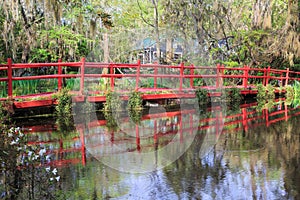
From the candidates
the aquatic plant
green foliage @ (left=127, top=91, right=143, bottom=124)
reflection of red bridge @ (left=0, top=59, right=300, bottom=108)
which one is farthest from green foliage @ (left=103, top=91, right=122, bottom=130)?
the aquatic plant

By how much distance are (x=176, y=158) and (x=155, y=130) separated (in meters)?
2.67

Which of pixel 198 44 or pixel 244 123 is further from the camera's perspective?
pixel 198 44

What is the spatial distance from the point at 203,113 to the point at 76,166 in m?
7.26

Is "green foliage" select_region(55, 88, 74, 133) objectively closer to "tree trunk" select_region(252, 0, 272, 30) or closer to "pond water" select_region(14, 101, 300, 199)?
"pond water" select_region(14, 101, 300, 199)

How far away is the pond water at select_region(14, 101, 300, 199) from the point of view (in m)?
4.93

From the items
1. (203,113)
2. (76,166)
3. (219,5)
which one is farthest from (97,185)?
(219,5)

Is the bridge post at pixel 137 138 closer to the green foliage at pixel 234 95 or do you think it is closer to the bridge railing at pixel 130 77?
the bridge railing at pixel 130 77

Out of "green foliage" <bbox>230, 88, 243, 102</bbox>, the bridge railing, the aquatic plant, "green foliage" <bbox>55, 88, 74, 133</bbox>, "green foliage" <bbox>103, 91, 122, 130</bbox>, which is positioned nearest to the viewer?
the aquatic plant

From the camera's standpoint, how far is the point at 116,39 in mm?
21234

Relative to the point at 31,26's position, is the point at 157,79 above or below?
below

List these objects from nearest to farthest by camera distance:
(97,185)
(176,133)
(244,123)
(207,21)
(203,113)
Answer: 1. (97,185)
2. (176,133)
3. (244,123)
4. (203,113)
5. (207,21)

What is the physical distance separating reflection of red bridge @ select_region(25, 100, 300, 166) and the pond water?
15mm

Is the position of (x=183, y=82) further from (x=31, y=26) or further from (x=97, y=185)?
(x=97, y=185)

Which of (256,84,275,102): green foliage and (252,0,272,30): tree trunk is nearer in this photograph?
(256,84,275,102): green foliage
